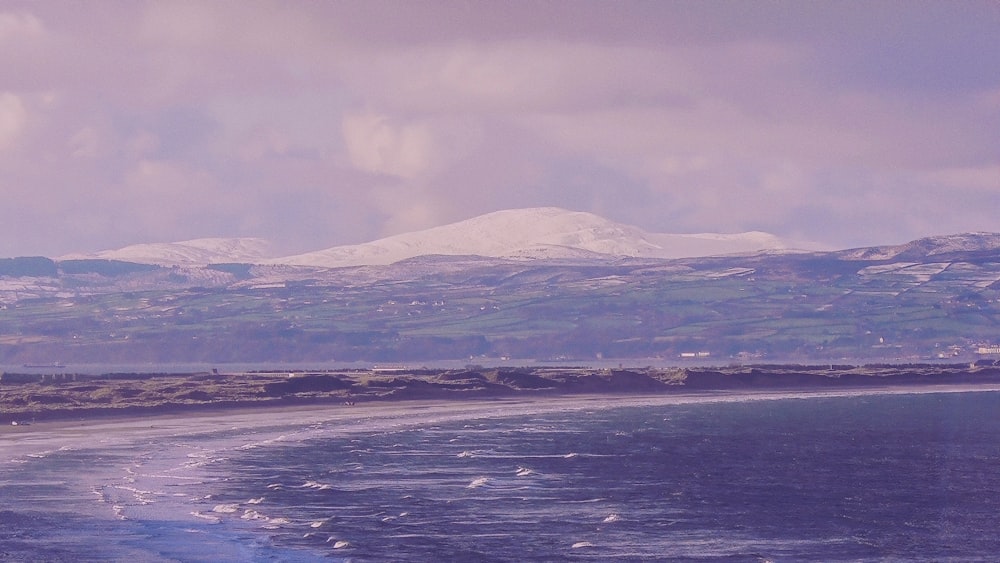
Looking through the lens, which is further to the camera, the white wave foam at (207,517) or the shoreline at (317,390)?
the shoreline at (317,390)

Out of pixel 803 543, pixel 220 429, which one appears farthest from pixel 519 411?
pixel 803 543

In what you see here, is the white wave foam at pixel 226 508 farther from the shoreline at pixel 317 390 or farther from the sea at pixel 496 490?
the shoreline at pixel 317 390

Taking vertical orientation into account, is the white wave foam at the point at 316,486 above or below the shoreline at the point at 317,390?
below

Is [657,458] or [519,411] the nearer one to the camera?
[657,458]

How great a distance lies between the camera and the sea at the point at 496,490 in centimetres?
5434

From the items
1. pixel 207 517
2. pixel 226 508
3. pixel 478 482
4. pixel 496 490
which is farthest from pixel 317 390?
pixel 207 517

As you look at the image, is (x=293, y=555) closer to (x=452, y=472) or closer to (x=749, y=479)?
(x=452, y=472)

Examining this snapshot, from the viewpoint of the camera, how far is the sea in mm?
54344

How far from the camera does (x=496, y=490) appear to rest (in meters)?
71.1

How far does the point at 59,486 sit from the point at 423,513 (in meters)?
20.2

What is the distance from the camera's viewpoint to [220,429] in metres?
110

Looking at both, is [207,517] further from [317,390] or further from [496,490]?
[317,390]

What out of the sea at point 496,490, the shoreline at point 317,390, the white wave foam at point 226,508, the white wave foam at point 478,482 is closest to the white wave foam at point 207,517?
the sea at point 496,490

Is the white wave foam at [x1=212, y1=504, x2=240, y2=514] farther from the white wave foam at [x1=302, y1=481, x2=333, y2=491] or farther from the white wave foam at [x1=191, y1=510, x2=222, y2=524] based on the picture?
the white wave foam at [x1=302, y1=481, x2=333, y2=491]
